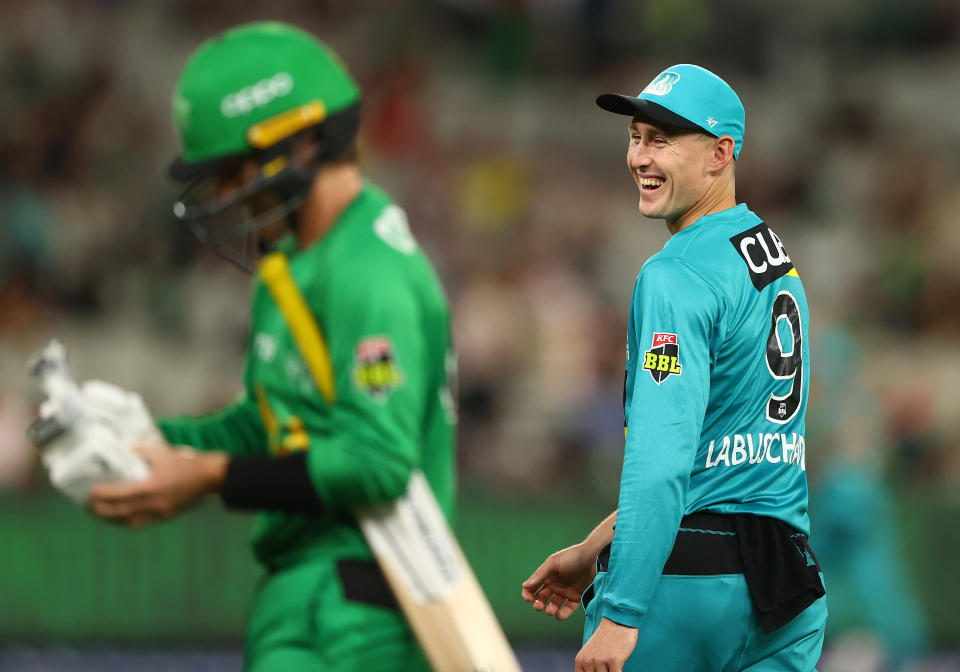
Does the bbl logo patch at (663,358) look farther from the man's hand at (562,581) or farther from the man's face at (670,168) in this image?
the man's hand at (562,581)

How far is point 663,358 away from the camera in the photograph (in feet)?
11.9

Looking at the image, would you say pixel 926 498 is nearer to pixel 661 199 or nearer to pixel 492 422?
pixel 492 422

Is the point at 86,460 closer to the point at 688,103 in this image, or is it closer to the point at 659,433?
the point at 659,433

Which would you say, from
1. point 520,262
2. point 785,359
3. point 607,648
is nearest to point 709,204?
point 785,359

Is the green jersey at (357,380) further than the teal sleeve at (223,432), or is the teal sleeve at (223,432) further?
the teal sleeve at (223,432)

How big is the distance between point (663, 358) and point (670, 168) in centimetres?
52

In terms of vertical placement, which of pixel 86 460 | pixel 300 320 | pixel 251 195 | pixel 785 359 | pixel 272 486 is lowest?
pixel 272 486

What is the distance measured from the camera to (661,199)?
389 cm

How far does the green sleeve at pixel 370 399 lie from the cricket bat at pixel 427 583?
0.09 meters

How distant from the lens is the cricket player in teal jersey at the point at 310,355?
382 cm

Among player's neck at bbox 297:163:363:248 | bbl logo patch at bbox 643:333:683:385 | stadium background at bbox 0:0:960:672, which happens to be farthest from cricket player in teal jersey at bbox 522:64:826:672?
stadium background at bbox 0:0:960:672

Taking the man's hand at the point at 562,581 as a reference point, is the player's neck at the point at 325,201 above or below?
above

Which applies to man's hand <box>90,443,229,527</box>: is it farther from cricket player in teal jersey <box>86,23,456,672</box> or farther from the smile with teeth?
the smile with teeth

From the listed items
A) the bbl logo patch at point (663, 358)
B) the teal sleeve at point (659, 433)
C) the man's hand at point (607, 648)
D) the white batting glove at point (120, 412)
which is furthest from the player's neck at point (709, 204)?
the white batting glove at point (120, 412)
